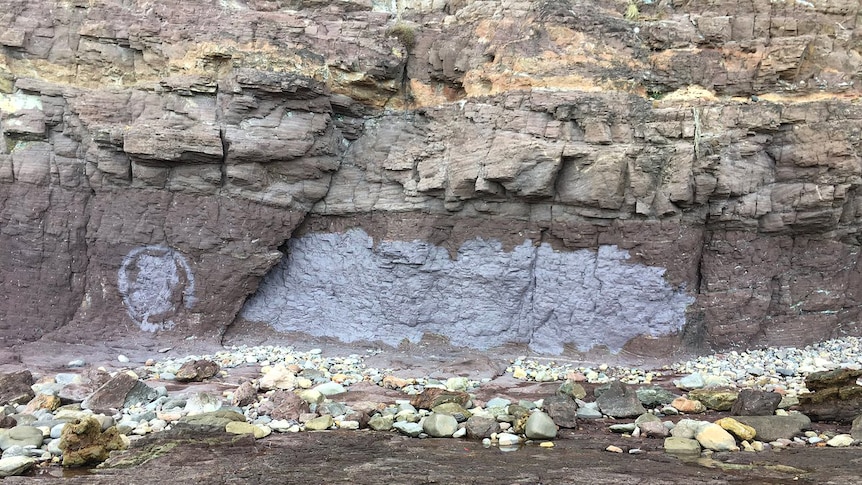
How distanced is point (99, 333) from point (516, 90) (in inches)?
346

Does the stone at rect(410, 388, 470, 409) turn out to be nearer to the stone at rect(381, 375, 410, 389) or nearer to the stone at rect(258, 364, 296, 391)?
the stone at rect(381, 375, 410, 389)

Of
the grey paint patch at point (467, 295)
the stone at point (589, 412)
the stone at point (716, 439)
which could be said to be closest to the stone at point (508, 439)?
the stone at point (589, 412)

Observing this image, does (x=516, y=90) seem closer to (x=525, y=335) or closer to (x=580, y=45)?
(x=580, y=45)

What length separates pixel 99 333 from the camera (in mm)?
10227

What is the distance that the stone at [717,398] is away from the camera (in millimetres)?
7094

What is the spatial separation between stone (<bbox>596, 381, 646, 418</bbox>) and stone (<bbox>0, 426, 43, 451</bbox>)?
6.34 meters

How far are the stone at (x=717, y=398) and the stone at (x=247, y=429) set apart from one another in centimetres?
533

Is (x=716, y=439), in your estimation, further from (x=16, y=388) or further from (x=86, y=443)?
(x=16, y=388)

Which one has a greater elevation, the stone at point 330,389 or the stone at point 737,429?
the stone at point 737,429

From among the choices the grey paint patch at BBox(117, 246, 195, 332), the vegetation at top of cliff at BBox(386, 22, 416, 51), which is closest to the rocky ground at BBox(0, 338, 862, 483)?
the grey paint patch at BBox(117, 246, 195, 332)

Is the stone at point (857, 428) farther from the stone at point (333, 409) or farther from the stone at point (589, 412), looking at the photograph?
the stone at point (333, 409)

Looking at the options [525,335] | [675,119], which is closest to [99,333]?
[525,335]

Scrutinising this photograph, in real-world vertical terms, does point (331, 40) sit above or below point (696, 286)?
above

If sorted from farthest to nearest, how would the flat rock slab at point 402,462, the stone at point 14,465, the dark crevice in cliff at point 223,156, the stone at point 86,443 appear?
1. the dark crevice in cliff at point 223,156
2. the stone at point 86,443
3. the stone at point 14,465
4. the flat rock slab at point 402,462
